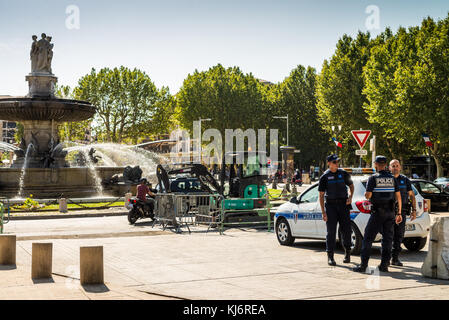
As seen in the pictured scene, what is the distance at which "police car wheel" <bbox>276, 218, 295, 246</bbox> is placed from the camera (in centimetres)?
1318

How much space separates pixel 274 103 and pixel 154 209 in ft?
200

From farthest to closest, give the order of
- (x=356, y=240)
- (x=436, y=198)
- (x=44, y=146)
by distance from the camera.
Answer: (x=44, y=146) < (x=436, y=198) < (x=356, y=240)

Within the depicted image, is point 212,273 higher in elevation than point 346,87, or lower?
lower

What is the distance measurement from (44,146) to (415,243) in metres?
A: 23.5

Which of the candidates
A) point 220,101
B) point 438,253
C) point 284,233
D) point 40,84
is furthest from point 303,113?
point 438,253

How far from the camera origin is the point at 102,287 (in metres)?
8.12

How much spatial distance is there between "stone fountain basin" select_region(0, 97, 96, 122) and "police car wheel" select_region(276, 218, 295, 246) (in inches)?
739

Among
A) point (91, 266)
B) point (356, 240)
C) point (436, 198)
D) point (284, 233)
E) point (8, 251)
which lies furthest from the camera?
point (436, 198)

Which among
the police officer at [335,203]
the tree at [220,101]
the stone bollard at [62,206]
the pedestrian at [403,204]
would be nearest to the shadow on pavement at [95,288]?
the police officer at [335,203]

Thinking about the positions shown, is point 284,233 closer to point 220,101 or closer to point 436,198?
point 436,198

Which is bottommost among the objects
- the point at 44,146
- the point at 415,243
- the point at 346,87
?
the point at 415,243

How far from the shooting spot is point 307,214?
12672 millimetres

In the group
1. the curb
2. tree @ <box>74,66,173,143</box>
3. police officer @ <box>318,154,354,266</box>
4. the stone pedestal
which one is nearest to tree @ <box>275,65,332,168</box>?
tree @ <box>74,66,173,143</box>

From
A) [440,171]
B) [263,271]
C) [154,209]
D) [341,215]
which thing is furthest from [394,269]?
[440,171]
